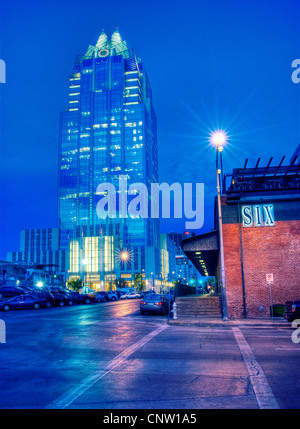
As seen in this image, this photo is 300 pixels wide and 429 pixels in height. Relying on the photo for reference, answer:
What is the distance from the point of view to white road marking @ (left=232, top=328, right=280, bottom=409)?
5770 mm

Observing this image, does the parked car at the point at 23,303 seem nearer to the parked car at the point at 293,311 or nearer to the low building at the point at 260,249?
the low building at the point at 260,249

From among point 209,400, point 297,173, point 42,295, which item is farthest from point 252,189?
point 42,295

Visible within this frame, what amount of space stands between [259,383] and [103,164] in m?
148

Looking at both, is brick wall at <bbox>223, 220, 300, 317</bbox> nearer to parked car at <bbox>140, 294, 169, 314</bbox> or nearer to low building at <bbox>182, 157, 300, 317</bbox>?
low building at <bbox>182, 157, 300, 317</bbox>

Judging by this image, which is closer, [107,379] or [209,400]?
[209,400]

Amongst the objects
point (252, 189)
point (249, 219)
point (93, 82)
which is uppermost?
point (93, 82)

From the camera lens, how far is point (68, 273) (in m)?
138

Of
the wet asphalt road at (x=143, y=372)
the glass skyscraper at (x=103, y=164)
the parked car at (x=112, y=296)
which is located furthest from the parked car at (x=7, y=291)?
the glass skyscraper at (x=103, y=164)

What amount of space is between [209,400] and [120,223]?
13817 centimetres

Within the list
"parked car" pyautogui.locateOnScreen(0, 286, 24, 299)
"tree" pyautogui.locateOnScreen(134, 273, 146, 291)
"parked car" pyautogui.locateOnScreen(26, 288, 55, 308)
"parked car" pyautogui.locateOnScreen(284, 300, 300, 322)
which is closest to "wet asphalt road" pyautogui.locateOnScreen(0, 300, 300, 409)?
"parked car" pyautogui.locateOnScreen(284, 300, 300, 322)

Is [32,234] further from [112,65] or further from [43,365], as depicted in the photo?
[43,365]

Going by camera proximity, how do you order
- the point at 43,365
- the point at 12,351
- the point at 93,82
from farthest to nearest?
the point at 93,82
the point at 12,351
the point at 43,365

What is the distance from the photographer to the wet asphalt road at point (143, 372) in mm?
5969

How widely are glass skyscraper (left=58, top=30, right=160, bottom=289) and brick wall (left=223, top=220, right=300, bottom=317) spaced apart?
4530 inches
